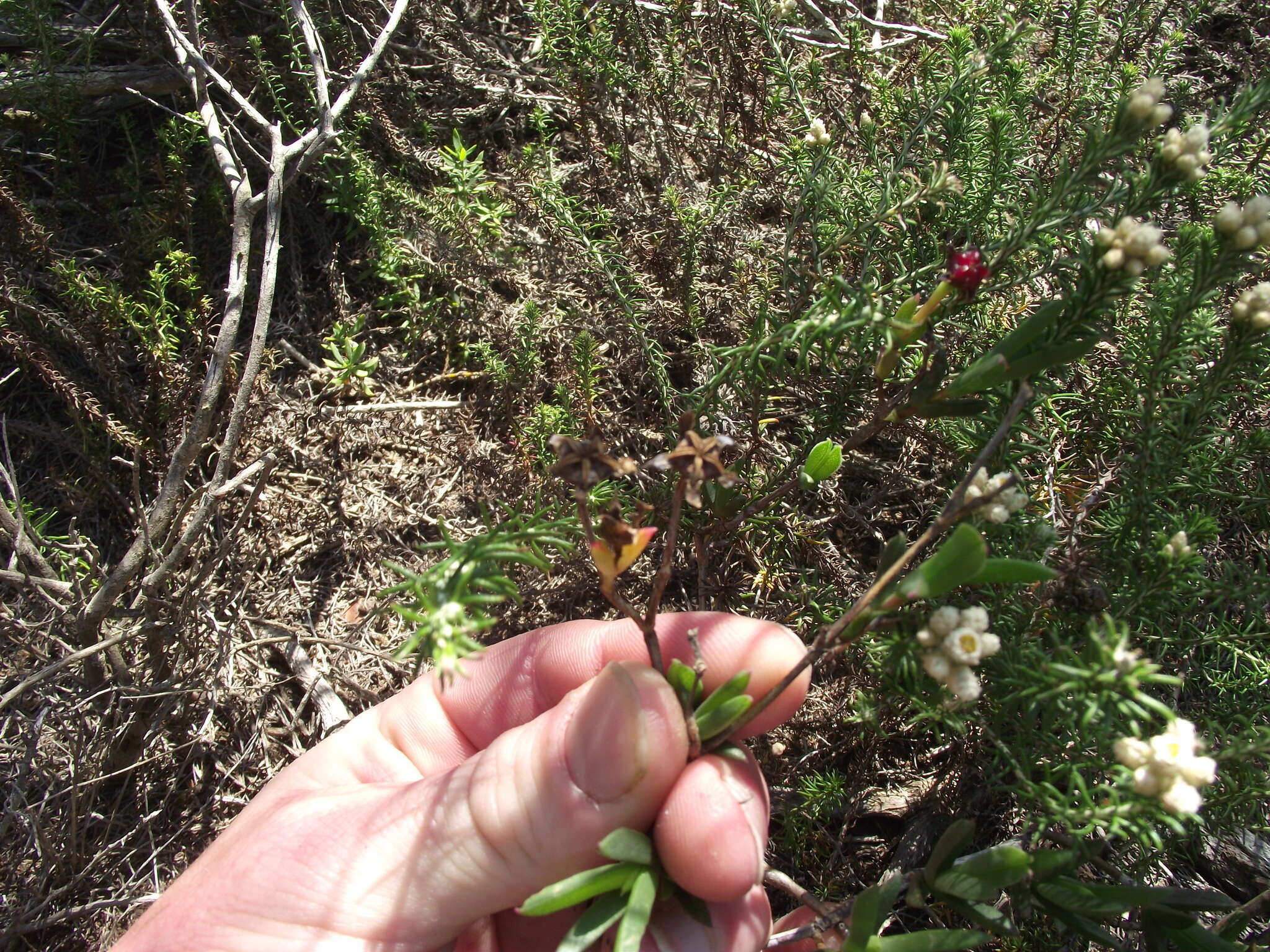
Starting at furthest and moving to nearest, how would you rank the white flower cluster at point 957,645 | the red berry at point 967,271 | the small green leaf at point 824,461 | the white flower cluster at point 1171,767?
the small green leaf at point 824,461, the red berry at point 967,271, the white flower cluster at point 957,645, the white flower cluster at point 1171,767

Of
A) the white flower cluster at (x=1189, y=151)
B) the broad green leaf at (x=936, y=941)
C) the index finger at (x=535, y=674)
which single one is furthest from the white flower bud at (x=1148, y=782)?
the white flower cluster at (x=1189, y=151)

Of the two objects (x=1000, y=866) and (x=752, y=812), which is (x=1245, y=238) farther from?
(x=752, y=812)

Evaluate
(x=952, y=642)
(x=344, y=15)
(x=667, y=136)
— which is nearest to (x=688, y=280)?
(x=667, y=136)

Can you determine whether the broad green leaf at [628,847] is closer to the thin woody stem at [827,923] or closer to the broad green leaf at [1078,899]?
the thin woody stem at [827,923]

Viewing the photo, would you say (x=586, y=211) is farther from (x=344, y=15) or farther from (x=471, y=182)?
(x=344, y=15)

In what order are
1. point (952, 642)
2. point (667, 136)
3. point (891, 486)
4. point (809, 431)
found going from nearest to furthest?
1. point (952, 642)
2. point (809, 431)
3. point (891, 486)
4. point (667, 136)

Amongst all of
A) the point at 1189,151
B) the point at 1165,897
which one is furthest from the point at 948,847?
the point at 1189,151

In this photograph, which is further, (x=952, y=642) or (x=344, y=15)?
(x=344, y=15)
